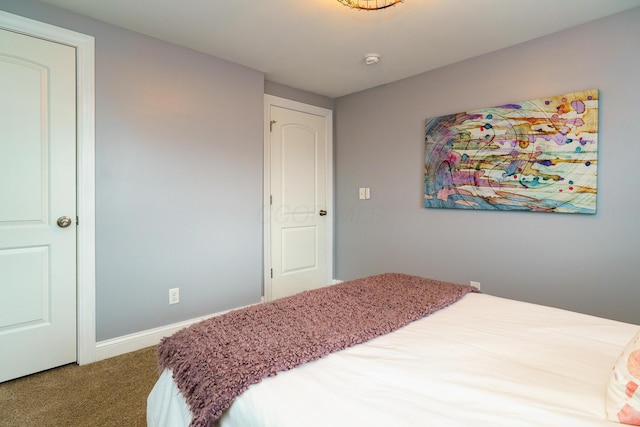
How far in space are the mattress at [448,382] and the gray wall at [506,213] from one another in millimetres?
1111

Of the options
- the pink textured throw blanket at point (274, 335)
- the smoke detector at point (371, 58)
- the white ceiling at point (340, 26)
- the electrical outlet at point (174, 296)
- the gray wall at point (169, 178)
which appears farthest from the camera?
the smoke detector at point (371, 58)

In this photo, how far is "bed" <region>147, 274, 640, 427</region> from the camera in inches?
28.4

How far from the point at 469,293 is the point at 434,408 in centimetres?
112

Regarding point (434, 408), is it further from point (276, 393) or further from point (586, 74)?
point (586, 74)

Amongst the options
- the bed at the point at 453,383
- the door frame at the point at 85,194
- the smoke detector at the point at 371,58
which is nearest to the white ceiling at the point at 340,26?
the smoke detector at the point at 371,58

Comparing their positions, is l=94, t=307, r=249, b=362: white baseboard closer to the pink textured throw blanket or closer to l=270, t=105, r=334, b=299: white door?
l=270, t=105, r=334, b=299: white door

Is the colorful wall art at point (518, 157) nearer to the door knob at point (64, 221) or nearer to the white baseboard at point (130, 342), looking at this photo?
the white baseboard at point (130, 342)

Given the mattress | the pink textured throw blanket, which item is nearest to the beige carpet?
the mattress

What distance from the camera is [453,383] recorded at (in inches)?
33.6

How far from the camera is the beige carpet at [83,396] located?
1.58 meters

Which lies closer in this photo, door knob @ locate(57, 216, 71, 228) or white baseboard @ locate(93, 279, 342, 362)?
door knob @ locate(57, 216, 71, 228)

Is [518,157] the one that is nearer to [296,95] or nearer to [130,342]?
[296,95]

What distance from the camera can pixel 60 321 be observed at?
203cm

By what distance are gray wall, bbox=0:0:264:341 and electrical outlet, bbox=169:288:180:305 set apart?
35mm
